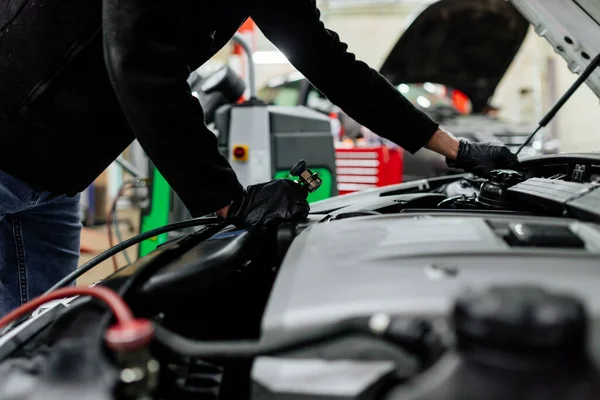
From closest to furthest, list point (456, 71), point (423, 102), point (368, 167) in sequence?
point (368, 167)
point (456, 71)
point (423, 102)

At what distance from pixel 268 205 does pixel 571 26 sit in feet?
2.76

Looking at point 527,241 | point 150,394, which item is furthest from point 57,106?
point 527,241

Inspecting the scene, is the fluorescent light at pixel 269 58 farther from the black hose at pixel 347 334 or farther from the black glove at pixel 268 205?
the black hose at pixel 347 334

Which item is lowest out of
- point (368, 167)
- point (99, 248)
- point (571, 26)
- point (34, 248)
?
point (99, 248)

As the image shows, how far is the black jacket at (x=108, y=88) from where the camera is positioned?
2.69 feet

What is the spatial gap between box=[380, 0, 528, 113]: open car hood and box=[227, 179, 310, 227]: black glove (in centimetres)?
280

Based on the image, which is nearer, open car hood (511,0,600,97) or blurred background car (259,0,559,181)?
open car hood (511,0,600,97)

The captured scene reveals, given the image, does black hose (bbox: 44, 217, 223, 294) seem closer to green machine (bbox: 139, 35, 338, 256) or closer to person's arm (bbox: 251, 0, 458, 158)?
person's arm (bbox: 251, 0, 458, 158)

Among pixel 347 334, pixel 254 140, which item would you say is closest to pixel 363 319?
pixel 347 334

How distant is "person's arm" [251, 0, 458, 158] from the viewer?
3.92 feet

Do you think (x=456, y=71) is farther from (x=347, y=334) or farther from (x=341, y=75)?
(x=347, y=334)

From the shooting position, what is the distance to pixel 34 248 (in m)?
1.20

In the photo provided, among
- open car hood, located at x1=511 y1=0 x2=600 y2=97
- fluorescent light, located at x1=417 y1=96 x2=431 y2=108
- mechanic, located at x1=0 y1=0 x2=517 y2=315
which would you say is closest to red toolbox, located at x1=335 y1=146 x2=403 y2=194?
fluorescent light, located at x1=417 y1=96 x2=431 y2=108

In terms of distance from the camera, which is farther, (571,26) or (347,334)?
(571,26)
